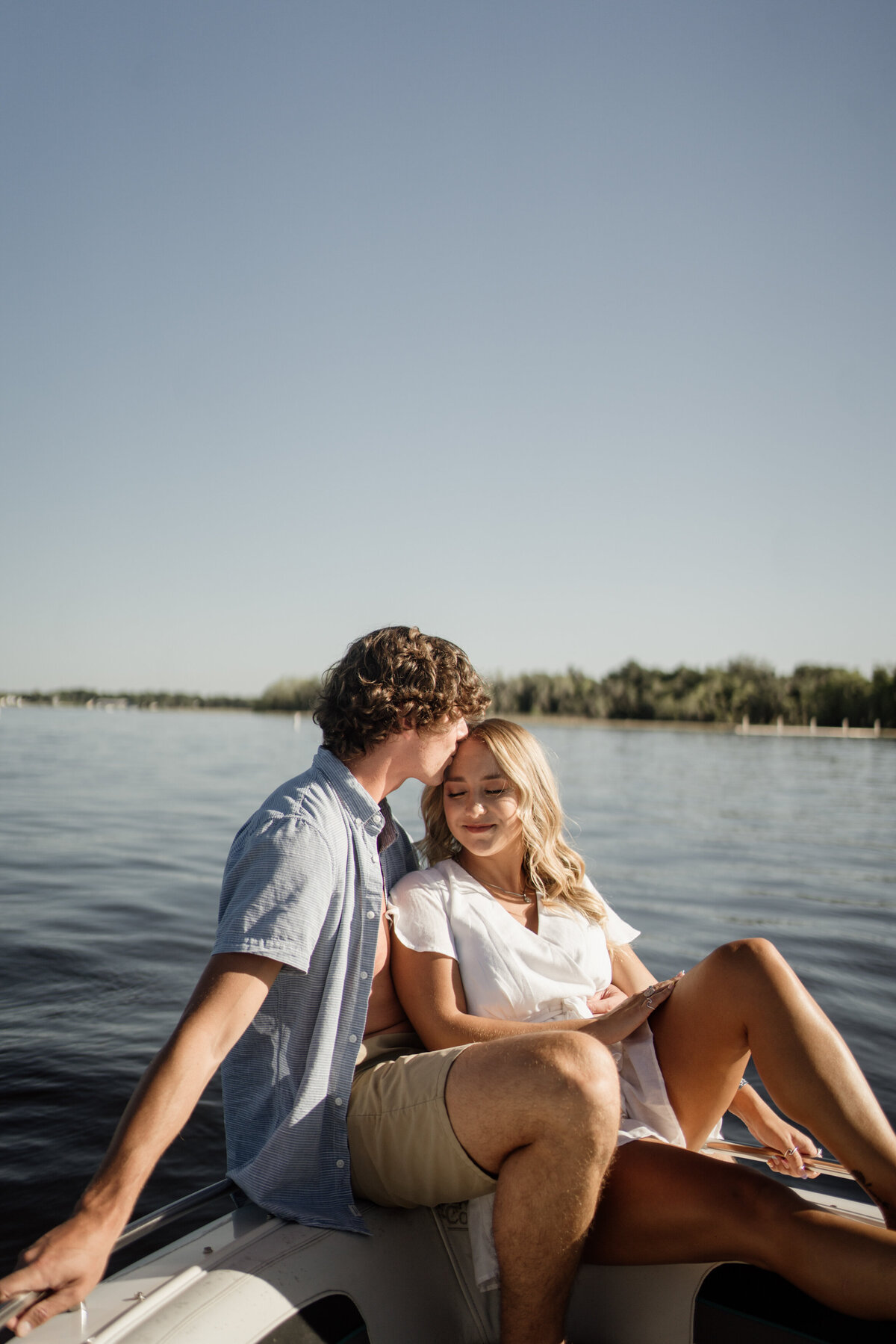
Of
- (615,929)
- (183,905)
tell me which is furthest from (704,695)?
(615,929)

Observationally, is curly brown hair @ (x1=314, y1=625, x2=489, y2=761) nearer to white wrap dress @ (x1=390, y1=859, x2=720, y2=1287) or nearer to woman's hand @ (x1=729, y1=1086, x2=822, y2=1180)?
white wrap dress @ (x1=390, y1=859, x2=720, y2=1287)

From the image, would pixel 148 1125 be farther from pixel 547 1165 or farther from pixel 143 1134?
pixel 547 1165

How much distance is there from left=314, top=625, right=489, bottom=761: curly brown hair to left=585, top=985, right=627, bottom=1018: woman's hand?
86 centimetres

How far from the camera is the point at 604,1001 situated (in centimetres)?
258

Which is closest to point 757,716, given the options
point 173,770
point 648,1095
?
point 173,770

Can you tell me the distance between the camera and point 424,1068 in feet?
6.76

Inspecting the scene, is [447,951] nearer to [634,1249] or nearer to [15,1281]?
[634,1249]

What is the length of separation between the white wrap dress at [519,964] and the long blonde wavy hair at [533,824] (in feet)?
0.51

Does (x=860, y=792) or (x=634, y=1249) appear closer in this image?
(x=634, y=1249)

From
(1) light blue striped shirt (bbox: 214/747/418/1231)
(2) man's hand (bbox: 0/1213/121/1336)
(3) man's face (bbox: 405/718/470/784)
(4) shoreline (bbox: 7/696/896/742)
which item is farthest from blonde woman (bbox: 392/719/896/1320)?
(4) shoreline (bbox: 7/696/896/742)

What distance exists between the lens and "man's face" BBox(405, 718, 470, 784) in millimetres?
2477

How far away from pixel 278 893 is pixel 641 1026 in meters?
1.10

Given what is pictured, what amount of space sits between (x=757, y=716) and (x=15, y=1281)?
72.8 metres

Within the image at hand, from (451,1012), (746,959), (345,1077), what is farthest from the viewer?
(451,1012)
